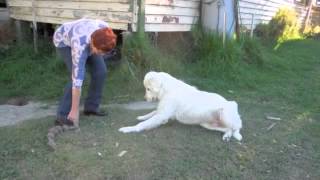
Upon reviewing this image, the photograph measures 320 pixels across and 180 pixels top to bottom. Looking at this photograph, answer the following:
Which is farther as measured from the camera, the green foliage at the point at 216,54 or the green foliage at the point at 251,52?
the green foliage at the point at 251,52

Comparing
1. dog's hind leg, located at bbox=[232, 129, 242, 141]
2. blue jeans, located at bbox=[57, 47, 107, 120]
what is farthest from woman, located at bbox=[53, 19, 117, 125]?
dog's hind leg, located at bbox=[232, 129, 242, 141]

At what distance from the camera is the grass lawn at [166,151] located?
4000mm

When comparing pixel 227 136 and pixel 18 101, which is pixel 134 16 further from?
pixel 227 136

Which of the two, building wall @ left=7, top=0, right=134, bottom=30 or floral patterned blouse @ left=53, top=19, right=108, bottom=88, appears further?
building wall @ left=7, top=0, right=134, bottom=30

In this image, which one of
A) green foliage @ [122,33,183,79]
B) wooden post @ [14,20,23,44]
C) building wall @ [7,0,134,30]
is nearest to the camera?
green foliage @ [122,33,183,79]

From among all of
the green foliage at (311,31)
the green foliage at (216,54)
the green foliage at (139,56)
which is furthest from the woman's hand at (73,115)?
the green foliage at (311,31)

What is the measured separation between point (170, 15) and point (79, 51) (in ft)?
14.4

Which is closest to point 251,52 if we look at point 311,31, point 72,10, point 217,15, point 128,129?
point 217,15

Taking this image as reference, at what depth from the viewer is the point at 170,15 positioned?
8.69 meters

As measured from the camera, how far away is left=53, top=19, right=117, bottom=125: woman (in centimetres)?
452

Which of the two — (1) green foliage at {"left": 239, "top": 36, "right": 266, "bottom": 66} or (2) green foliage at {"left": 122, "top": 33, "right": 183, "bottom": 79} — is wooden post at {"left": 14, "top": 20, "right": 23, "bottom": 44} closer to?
(2) green foliage at {"left": 122, "top": 33, "right": 183, "bottom": 79}

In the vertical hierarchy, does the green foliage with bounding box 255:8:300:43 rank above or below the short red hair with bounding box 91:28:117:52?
below

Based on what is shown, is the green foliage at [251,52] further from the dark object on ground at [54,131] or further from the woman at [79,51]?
the dark object on ground at [54,131]

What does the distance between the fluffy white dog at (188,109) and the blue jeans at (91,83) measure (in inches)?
23.8
